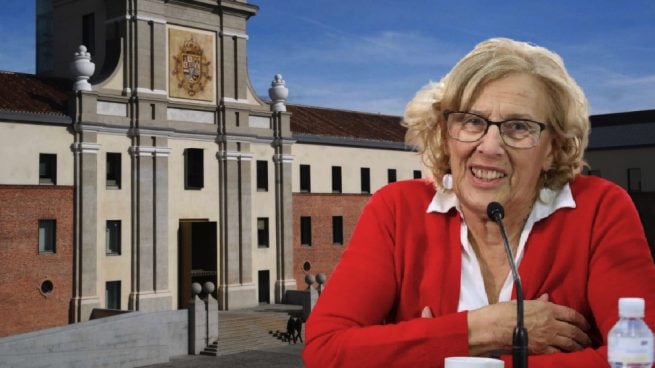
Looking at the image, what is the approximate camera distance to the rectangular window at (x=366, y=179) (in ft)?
137

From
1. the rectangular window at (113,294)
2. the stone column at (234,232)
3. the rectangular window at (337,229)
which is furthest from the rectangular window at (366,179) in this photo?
the rectangular window at (113,294)

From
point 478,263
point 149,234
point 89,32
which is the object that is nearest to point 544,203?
point 478,263

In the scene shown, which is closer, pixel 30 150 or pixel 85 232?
pixel 30 150

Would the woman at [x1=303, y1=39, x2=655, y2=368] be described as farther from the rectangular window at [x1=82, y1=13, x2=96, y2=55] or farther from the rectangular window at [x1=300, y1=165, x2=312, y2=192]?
the rectangular window at [x1=300, y1=165, x2=312, y2=192]

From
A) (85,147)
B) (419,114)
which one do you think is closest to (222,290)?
(85,147)

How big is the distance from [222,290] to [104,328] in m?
8.66

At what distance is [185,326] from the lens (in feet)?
96.4

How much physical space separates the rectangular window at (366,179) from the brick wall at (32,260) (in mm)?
16043

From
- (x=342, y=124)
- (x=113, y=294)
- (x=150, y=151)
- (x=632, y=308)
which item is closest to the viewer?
(x=632, y=308)

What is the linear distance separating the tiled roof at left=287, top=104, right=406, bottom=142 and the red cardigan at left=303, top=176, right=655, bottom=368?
3487 centimetres

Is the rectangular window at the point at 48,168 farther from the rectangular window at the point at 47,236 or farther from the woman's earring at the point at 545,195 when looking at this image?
the woman's earring at the point at 545,195

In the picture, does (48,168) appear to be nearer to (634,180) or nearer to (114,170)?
(114,170)

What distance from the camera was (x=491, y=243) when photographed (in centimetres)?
373

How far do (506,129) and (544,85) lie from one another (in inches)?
10.8
